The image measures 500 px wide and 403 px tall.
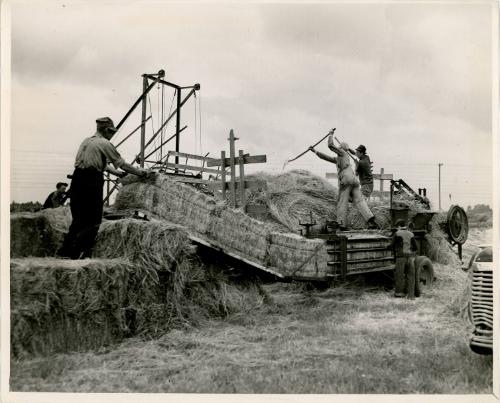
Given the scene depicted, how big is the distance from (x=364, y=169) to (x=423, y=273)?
10.4ft

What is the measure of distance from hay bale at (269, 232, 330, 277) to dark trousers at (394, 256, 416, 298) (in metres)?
1.90

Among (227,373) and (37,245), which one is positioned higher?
(37,245)

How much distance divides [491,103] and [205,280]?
173 inches

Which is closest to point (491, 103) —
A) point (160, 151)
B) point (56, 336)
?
point (56, 336)

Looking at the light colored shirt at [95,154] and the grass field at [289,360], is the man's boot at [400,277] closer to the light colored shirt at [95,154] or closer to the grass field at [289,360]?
the grass field at [289,360]

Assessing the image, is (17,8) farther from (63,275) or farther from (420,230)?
(420,230)

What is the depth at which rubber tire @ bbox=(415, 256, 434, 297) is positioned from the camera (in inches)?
336

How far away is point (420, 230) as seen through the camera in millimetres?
9852

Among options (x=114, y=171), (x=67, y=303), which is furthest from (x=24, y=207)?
(x=67, y=303)

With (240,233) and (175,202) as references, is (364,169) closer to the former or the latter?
(240,233)

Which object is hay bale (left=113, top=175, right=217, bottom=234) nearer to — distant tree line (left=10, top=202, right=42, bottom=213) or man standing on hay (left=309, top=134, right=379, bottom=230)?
distant tree line (left=10, top=202, right=42, bottom=213)

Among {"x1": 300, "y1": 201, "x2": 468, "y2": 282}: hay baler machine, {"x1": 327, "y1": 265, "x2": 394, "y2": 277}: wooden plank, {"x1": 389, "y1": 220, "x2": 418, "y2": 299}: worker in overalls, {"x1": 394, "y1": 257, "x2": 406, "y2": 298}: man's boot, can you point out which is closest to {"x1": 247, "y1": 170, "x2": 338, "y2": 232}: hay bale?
{"x1": 300, "y1": 201, "x2": 468, "y2": 282}: hay baler machine

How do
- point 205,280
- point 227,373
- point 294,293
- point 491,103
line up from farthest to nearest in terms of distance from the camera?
point 294,293
point 205,280
point 491,103
point 227,373

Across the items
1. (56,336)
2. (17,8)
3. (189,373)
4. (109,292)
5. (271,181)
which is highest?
(17,8)
